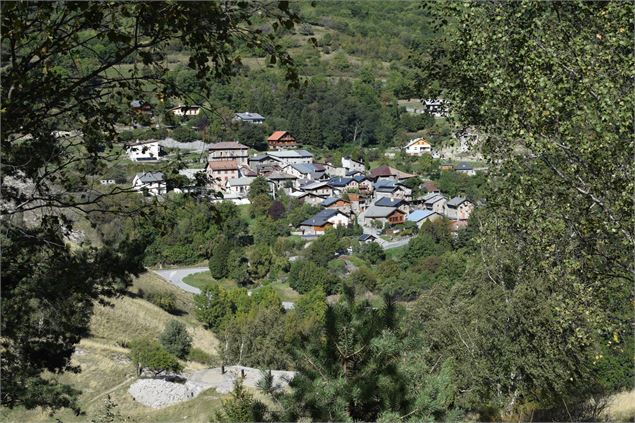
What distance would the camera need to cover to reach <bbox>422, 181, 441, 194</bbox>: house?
48.8 meters

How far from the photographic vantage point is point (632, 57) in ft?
15.1

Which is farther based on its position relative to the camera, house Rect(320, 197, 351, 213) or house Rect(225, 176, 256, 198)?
house Rect(225, 176, 256, 198)

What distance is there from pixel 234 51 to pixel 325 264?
31.7 metres

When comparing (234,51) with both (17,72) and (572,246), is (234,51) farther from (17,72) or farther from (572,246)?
(572,246)

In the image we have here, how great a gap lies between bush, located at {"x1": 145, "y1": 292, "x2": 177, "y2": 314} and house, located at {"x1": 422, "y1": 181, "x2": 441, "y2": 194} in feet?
85.9

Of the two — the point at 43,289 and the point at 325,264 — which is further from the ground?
A: the point at 43,289

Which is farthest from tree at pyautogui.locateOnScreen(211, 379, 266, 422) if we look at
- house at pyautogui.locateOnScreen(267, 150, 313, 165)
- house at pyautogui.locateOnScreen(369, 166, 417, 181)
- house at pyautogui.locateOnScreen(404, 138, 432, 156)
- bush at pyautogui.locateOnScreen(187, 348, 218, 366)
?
house at pyautogui.locateOnScreen(404, 138, 432, 156)

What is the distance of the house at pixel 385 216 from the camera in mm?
43625

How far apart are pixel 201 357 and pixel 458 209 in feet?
85.3

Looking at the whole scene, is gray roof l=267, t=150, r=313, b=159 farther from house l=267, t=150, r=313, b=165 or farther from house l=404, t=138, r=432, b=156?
house l=404, t=138, r=432, b=156

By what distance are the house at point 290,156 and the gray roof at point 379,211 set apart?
39.5 ft

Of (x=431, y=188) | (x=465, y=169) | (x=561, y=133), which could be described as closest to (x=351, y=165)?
A: (x=465, y=169)

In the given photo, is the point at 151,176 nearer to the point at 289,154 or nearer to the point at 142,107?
the point at 142,107

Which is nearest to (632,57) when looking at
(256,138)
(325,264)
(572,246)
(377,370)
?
(572,246)
